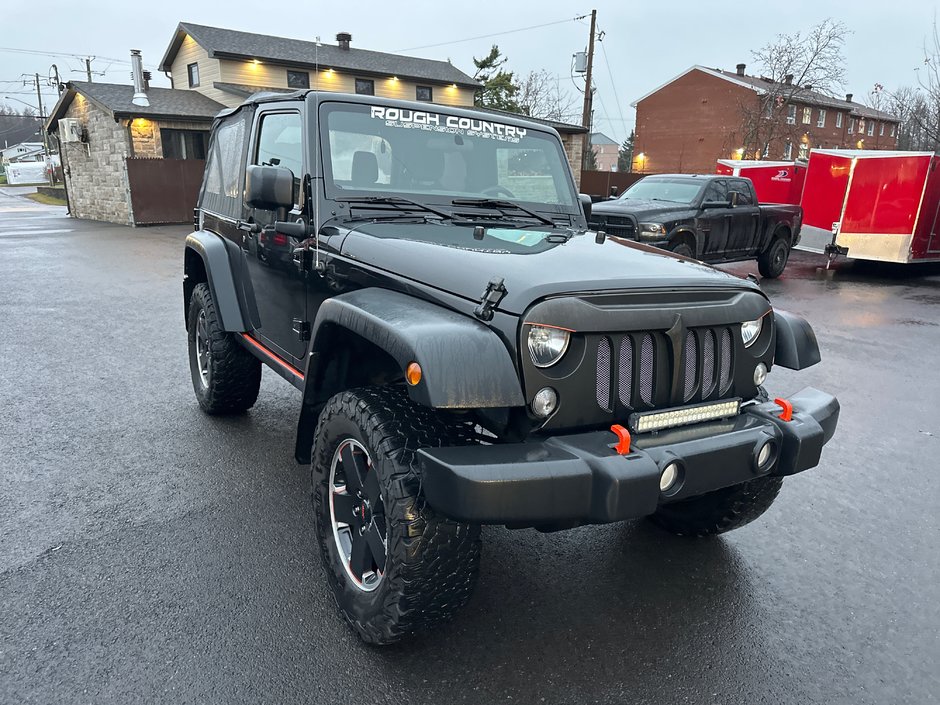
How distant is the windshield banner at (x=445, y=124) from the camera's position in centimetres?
340

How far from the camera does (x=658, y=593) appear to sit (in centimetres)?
289

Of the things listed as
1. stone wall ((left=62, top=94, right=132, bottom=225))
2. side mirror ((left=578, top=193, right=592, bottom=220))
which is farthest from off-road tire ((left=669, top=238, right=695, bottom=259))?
stone wall ((left=62, top=94, right=132, bottom=225))

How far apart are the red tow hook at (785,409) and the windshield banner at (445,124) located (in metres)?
2.05

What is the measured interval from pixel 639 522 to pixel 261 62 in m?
28.4

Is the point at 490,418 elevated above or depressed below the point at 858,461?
above

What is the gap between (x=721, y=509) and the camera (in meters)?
3.10

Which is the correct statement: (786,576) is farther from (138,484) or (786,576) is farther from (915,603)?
(138,484)

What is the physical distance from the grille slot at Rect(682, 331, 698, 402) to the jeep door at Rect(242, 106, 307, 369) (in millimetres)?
1866

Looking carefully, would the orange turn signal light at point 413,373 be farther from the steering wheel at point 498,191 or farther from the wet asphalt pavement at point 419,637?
Result: the steering wheel at point 498,191

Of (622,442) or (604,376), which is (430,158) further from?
(622,442)

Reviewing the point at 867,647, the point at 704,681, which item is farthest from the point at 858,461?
the point at 704,681

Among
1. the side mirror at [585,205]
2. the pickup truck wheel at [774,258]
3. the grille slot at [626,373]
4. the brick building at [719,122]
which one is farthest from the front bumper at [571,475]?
the brick building at [719,122]

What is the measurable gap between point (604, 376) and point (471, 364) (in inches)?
19.7

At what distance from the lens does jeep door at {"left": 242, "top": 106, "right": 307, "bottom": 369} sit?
3366 millimetres
